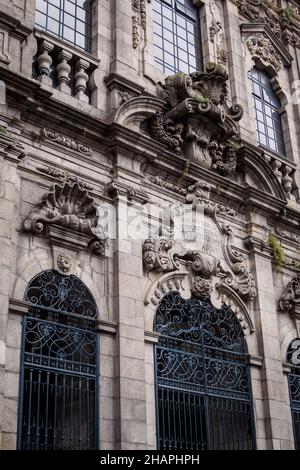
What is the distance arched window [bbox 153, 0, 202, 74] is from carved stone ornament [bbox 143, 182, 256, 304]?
9.85 feet

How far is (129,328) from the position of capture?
34.2 ft

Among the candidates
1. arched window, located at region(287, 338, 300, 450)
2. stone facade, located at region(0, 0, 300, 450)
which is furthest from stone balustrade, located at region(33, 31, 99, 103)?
arched window, located at region(287, 338, 300, 450)

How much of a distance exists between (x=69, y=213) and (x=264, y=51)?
810cm

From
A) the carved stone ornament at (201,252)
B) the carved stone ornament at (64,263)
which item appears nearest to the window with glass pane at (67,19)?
the carved stone ornament at (201,252)

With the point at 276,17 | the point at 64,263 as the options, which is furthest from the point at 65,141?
the point at 276,17

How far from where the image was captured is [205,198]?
12766 mm

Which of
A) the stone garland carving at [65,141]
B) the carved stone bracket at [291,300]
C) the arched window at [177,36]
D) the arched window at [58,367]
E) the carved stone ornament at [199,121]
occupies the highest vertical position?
the arched window at [177,36]

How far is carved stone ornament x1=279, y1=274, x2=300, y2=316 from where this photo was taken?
13.3 m

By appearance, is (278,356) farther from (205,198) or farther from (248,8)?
(248,8)

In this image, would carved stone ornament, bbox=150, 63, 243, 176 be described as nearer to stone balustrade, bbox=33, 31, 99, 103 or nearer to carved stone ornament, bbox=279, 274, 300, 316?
stone balustrade, bbox=33, 31, 99, 103

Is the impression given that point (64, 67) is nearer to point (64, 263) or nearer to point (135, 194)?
point (135, 194)

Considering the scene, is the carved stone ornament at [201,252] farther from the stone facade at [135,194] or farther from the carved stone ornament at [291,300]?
the carved stone ornament at [291,300]

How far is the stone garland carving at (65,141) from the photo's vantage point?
428 inches

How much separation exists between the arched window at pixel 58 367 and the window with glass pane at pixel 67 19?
15.2 ft
